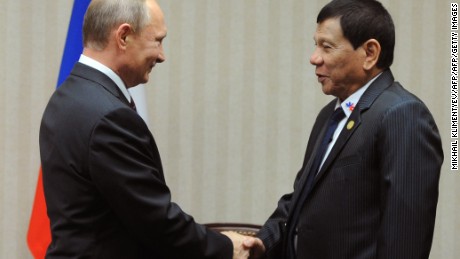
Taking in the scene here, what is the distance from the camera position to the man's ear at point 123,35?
7.13 feet

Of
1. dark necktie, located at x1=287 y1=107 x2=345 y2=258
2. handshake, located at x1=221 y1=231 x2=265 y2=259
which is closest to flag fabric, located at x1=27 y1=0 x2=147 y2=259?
handshake, located at x1=221 y1=231 x2=265 y2=259

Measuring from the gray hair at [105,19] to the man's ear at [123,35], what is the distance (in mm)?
14

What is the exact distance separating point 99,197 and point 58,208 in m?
0.12

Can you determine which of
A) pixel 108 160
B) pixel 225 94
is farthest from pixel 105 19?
pixel 225 94

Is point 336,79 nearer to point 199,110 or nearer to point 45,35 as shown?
point 199,110

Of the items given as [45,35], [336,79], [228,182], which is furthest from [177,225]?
[45,35]

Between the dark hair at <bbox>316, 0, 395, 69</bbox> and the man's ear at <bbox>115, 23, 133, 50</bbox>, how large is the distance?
2.24 feet

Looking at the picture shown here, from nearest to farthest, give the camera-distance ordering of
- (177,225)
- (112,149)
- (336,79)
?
(112,149) < (177,225) < (336,79)

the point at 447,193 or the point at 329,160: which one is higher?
the point at 329,160

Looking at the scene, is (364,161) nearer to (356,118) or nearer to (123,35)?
(356,118)

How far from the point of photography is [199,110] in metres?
4.12

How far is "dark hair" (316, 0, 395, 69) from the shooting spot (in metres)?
2.33

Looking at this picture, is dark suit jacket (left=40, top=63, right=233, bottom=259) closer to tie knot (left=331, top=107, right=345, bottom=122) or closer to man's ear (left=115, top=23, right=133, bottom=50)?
man's ear (left=115, top=23, right=133, bottom=50)

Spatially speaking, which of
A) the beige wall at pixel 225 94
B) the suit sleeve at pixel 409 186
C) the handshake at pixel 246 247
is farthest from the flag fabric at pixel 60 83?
the suit sleeve at pixel 409 186
